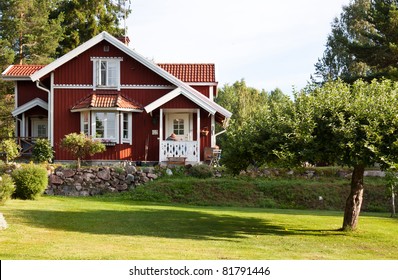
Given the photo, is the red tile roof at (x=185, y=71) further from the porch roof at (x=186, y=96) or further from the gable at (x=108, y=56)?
the porch roof at (x=186, y=96)

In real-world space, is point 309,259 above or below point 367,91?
below

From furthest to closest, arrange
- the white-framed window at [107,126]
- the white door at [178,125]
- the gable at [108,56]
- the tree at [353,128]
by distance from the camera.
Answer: the white door at [178,125] < the gable at [108,56] < the white-framed window at [107,126] < the tree at [353,128]

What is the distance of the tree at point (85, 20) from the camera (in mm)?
44281

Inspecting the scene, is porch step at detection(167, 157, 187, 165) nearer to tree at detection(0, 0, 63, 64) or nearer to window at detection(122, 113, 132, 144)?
window at detection(122, 113, 132, 144)

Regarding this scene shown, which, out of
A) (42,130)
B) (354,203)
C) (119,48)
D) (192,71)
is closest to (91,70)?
(119,48)

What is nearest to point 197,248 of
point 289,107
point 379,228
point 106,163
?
point 289,107

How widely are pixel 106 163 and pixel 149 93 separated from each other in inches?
158

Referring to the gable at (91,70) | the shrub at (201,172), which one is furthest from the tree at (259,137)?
the gable at (91,70)

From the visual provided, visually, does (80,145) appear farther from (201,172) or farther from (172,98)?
(201,172)

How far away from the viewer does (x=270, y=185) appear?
2228 centimetres

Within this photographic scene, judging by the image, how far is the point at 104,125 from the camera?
26.7 meters

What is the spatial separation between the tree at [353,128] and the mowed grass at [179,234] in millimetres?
1832

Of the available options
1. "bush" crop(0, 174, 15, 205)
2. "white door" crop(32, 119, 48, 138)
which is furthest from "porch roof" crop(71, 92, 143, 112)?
"bush" crop(0, 174, 15, 205)
